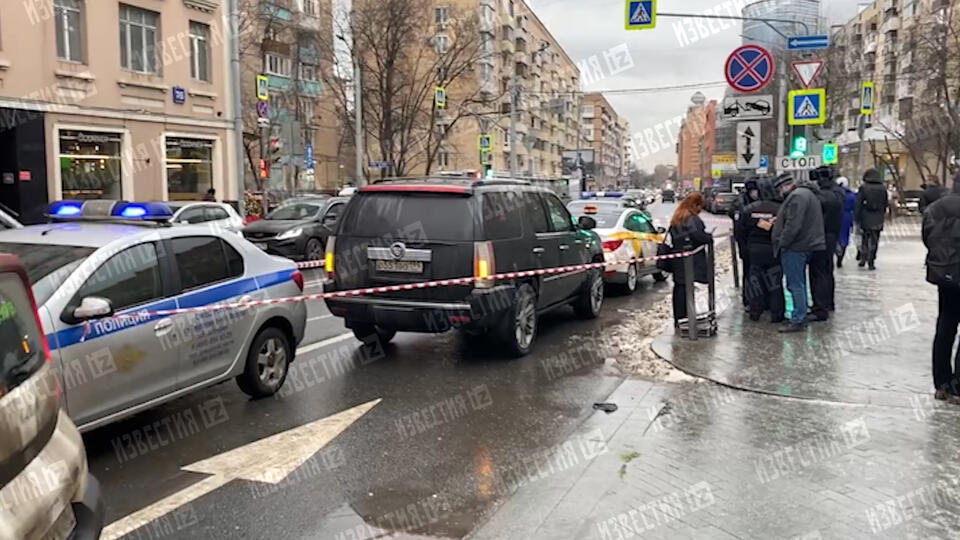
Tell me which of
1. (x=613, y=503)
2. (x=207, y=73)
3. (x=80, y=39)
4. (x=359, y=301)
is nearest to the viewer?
(x=613, y=503)

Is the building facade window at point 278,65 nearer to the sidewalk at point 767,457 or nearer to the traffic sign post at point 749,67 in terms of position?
the traffic sign post at point 749,67

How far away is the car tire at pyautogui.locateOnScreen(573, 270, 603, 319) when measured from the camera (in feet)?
35.0

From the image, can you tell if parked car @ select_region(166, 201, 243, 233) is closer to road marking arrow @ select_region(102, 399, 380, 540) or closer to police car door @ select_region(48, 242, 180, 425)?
police car door @ select_region(48, 242, 180, 425)

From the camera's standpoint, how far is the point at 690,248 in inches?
368

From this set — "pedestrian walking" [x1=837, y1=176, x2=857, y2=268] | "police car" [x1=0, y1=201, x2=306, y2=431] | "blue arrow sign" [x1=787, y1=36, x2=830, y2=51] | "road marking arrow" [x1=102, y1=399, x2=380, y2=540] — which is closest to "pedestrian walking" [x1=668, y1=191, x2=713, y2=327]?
"police car" [x1=0, y1=201, x2=306, y2=431]

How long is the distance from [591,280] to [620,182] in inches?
5127

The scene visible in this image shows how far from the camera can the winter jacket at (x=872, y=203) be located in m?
15.0

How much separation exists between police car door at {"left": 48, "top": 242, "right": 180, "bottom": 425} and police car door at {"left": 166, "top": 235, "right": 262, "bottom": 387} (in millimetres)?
140

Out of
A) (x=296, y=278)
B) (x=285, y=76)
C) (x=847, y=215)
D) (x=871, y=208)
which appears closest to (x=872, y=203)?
(x=871, y=208)

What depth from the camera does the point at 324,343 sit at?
9188mm

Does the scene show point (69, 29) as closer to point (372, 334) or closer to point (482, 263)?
point (372, 334)

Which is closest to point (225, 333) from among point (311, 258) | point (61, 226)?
point (61, 226)

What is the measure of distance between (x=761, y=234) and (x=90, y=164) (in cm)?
1921

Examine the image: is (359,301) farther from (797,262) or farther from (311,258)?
(311,258)
